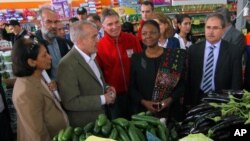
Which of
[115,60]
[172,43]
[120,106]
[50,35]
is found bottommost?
[120,106]

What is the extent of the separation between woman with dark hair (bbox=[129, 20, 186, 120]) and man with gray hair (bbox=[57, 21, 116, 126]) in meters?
0.47

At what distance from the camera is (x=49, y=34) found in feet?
10.0

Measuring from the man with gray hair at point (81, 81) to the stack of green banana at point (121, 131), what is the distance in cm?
48

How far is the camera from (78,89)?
229cm

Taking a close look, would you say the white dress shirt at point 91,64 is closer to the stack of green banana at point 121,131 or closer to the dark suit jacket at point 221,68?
the stack of green banana at point 121,131

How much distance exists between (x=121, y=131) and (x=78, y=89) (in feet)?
A: 2.33

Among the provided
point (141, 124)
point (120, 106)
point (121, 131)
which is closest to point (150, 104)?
point (120, 106)

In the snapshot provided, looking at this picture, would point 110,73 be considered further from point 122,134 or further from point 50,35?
point 122,134

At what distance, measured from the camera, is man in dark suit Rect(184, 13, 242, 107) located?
2.63m

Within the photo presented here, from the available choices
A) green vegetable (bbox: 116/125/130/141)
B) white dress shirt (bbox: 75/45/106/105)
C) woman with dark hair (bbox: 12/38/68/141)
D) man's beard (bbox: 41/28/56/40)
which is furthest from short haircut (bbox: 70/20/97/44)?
green vegetable (bbox: 116/125/130/141)

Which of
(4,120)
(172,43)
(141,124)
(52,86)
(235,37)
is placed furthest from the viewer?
(235,37)

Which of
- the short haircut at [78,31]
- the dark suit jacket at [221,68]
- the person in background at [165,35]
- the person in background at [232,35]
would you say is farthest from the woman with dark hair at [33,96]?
the person in background at [232,35]

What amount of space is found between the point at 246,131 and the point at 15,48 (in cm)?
170

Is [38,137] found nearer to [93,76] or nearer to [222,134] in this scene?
[93,76]
